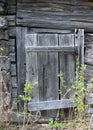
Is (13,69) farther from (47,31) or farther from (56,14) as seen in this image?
(56,14)

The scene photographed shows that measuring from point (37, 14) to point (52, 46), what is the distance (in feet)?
2.08

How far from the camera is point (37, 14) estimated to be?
5414 millimetres

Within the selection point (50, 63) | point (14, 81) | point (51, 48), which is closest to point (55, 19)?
point (51, 48)

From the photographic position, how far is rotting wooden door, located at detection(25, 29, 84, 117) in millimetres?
5387

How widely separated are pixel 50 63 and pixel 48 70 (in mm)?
134

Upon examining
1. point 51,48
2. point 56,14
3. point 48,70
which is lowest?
point 48,70

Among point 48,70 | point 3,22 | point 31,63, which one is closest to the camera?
point 3,22

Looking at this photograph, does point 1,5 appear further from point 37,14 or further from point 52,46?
point 52,46

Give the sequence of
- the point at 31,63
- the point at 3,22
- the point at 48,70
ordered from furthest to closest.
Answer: the point at 48,70, the point at 31,63, the point at 3,22

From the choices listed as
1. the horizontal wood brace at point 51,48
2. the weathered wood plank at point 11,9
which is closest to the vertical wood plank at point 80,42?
the horizontal wood brace at point 51,48

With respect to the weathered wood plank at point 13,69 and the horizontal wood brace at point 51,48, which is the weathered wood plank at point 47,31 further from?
the weathered wood plank at point 13,69

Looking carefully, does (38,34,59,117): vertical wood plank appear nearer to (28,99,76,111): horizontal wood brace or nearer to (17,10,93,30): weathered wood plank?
(28,99,76,111): horizontal wood brace

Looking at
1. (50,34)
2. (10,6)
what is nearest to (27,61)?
(50,34)

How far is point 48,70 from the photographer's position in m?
5.50
